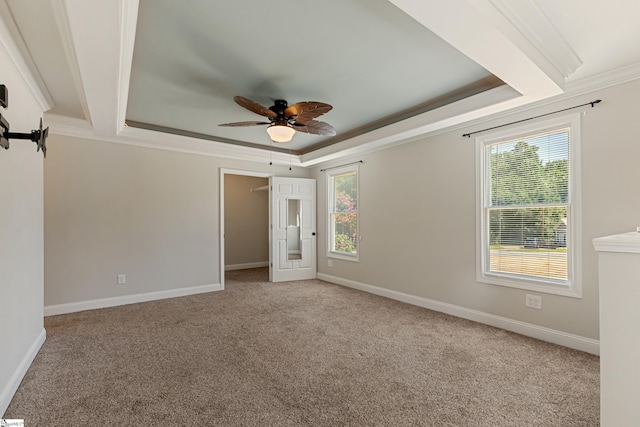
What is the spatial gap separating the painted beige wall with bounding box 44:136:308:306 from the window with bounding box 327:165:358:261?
2.08 m

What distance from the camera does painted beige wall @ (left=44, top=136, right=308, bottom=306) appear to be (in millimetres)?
3881

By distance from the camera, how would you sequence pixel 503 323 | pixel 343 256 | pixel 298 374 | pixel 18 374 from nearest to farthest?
pixel 18 374 < pixel 298 374 < pixel 503 323 < pixel 343 256

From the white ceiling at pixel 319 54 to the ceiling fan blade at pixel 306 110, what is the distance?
32cm

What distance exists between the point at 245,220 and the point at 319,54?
5.73m

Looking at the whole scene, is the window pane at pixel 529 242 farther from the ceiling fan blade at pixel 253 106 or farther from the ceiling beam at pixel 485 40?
the ceiling fan blade at pixel 253 106

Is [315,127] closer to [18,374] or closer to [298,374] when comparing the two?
[298,374]

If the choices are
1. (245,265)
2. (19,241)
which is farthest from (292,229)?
(19,241)

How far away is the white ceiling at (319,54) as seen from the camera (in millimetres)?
1852

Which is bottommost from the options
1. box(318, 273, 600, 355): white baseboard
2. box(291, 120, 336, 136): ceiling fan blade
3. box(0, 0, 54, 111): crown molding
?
box(318, 273, 600, 355): white baseboard

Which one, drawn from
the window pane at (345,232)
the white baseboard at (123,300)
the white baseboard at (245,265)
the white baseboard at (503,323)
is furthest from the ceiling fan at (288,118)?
the white baseboard at (245,265)

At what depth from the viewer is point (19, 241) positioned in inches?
89.5

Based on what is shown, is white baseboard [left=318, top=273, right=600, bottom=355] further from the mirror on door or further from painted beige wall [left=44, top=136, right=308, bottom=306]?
painted beige wall [left=44, top=136, right=308, bottom=306]

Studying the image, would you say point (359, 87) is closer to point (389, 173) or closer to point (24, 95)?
point (389, 173)

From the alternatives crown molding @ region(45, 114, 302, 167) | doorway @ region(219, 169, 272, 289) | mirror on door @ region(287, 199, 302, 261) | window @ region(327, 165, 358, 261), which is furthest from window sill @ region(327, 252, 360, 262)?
doorway @ region(219, 169, 272, 289)
